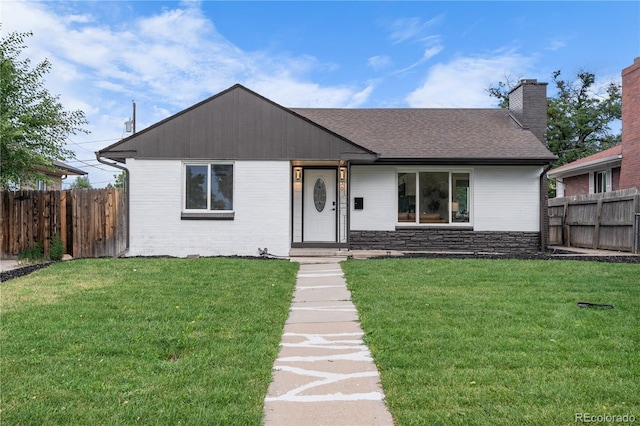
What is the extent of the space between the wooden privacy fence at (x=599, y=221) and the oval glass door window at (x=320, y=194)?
828 cm

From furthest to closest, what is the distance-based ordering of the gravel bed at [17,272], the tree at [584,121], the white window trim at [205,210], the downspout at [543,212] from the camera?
the tree at [584,121] → the downspout at [543,212] → the white window trim at [205,210] → the gravel bed at [17,272]

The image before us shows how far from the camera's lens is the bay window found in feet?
41.6

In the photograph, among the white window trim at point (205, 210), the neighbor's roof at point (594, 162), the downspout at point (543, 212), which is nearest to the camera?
the white window trim at point (205, 210)

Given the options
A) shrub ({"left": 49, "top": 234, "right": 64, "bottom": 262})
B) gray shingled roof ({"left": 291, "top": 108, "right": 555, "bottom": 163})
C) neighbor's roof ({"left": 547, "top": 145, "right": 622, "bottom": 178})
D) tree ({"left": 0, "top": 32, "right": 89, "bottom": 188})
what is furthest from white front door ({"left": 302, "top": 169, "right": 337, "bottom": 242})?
neighbor's roof ({"left": 547, "top": 145, "right": 622, "bottom": 178})

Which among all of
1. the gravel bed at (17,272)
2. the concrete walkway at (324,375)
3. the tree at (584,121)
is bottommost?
Result: the concrete walkway at (324,375)

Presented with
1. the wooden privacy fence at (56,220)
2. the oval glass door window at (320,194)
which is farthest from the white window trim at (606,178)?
A: the wooden privacy fence at (56,220)

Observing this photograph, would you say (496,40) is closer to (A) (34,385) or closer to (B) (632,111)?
(B) (632,111)

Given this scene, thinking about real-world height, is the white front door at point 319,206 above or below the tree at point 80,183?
below

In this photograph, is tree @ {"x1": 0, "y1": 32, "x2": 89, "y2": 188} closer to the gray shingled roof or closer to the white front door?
the white front door

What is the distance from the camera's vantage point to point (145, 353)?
3.83 m

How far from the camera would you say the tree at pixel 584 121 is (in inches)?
1177

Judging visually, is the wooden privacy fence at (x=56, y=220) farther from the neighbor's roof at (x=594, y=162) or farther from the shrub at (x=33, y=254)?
the neighbor's roof at (x=594, y=162)

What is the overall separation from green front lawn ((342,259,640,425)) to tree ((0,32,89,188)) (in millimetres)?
8278

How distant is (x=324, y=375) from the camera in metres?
3.60
